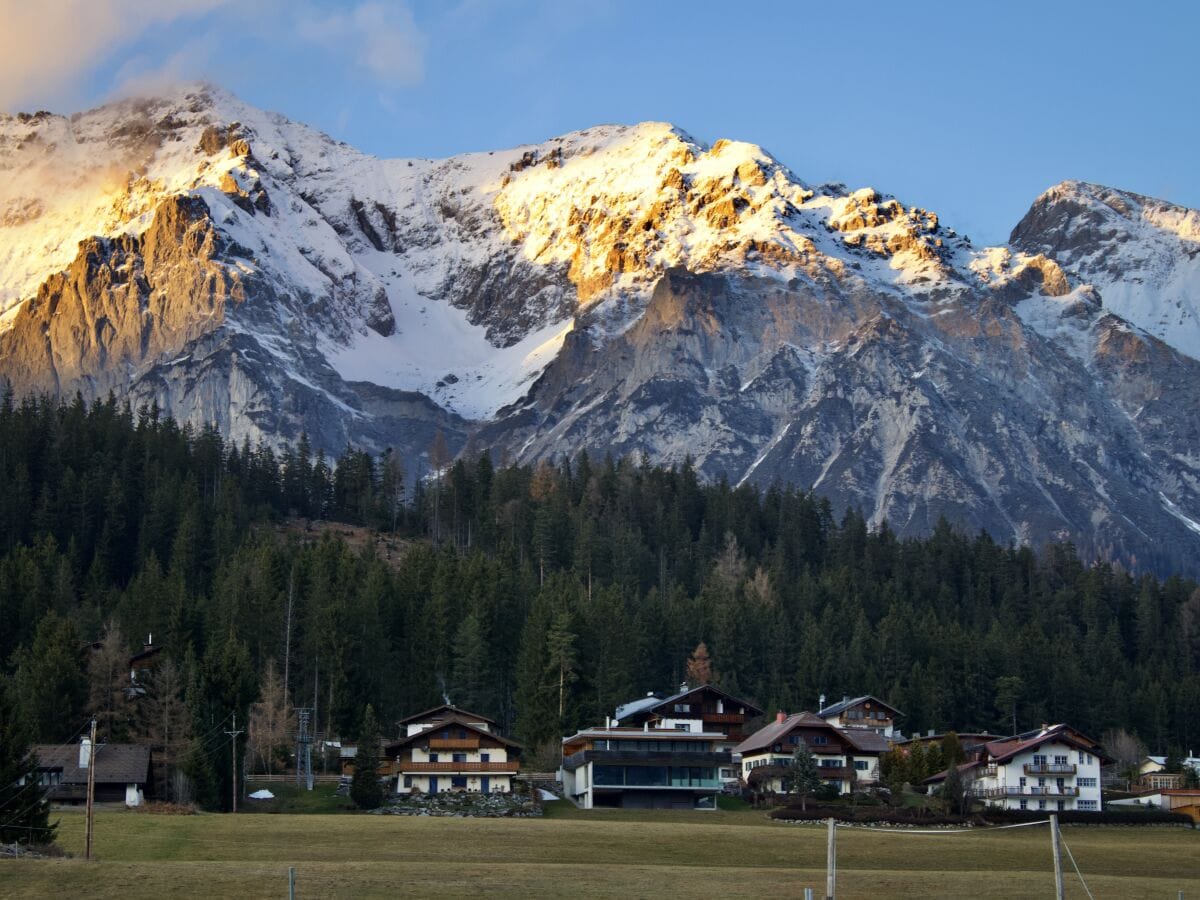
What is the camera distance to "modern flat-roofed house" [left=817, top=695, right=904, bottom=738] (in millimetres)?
126438

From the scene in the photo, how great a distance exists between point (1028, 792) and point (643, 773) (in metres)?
25.6

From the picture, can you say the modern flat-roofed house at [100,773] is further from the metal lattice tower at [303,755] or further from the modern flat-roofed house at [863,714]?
the modern flat-roofed house at [863,714]

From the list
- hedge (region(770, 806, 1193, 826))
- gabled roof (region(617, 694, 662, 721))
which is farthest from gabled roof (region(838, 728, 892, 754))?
gabled roof (region(617, 694, 662, 721))

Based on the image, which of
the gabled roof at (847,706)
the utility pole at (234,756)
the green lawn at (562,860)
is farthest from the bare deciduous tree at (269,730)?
the gabled roof at (847,706)

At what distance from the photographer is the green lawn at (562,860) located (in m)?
59.2

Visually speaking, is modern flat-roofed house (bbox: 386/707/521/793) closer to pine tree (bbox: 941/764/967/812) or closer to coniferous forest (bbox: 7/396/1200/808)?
coniferous forest (bbox: 7/396/1200/808)

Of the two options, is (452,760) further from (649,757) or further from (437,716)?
(649,757)

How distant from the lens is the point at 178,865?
2454 inches

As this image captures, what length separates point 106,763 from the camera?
91750 mm

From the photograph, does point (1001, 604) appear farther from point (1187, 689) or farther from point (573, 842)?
point (573, 842)

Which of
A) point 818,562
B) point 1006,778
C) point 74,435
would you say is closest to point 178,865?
point 1006,778

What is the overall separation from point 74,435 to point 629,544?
5741cm

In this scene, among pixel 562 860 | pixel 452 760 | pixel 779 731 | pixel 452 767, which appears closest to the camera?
pixel 562 860

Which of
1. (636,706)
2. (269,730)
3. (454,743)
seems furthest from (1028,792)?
(269,730)
